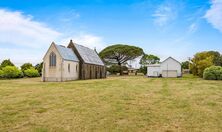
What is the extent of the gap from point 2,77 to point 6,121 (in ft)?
176

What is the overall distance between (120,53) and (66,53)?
1464 inches

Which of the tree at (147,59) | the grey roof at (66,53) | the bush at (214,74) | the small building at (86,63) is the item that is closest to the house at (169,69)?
the bush at (214,74)

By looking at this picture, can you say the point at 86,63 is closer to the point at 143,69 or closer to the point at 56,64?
the point at 56,64

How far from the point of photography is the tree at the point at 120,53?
7825 cm

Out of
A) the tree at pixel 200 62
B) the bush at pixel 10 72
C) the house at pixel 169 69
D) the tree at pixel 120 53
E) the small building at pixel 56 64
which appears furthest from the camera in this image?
the tree at pixel 120 53

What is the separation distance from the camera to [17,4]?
1977 cm

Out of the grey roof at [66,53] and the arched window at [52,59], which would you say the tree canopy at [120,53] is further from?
the arched window at [52,59]

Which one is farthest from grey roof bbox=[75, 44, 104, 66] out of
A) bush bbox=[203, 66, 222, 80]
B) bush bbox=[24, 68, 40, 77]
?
bush bbox=[203, 66, 222, 80]

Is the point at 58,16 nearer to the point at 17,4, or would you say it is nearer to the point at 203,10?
the point at 17,4

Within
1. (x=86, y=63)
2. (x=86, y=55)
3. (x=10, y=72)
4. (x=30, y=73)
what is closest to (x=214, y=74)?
(x=86, y=63)

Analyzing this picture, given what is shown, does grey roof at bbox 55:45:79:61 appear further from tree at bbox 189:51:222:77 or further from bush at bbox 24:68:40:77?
tree at bbox 189:51:222:77

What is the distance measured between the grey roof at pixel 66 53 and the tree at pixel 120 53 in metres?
31.7

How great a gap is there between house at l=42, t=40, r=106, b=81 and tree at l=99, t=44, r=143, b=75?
23.7 m

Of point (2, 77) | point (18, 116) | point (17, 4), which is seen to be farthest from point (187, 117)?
point (2, 77)
